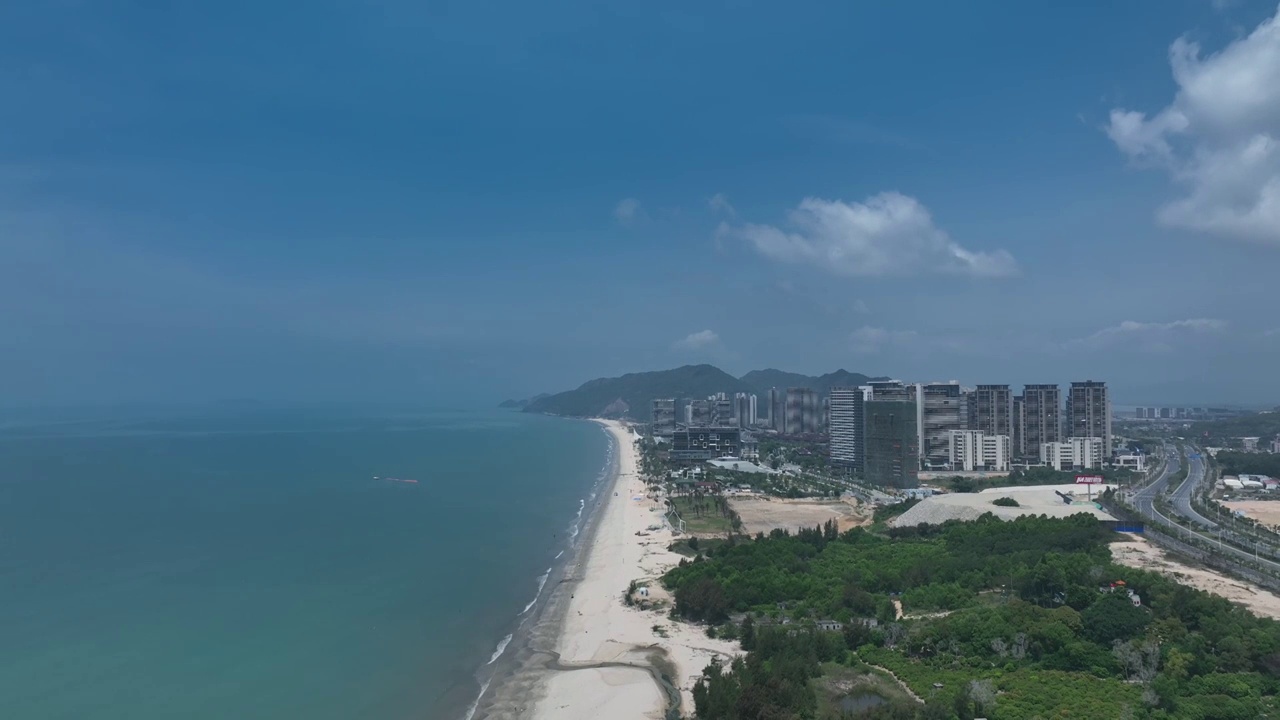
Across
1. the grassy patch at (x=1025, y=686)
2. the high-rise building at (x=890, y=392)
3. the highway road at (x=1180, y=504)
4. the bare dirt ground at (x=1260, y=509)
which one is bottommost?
the grassy patch at (x=1025, y=686)

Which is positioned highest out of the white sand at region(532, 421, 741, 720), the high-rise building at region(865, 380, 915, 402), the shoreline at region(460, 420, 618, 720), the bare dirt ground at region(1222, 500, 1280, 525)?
the high-rise building at region(865, 380, 915, 402)

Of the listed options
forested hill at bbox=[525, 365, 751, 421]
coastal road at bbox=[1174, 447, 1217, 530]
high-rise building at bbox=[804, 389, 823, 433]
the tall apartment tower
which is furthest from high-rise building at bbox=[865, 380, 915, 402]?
forested hill at bbox=[525, 365, 751, 421]

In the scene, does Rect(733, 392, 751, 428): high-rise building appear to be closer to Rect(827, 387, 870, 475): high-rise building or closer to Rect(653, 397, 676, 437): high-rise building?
Rect(653, 397, 676, 437): high-rise building

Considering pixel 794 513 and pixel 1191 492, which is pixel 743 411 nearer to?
pixel 1191 492

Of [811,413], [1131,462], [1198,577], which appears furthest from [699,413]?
[1198,577]

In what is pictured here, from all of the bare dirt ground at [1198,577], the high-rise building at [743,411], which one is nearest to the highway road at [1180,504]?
the bare dirt ground at [1198,577]

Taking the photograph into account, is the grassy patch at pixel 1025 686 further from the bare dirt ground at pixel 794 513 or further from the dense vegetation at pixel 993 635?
the bare dirt ground at pixel 794 513

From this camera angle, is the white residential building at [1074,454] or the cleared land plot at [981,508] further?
the white residential building at [1074,454]
